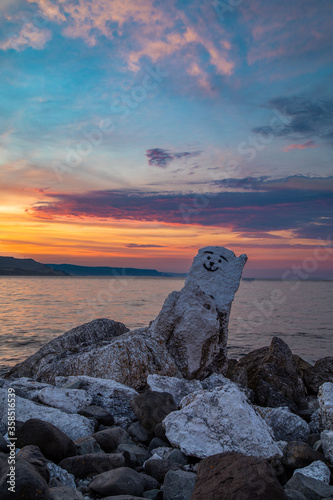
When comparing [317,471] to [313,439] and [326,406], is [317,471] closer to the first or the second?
[313,439]

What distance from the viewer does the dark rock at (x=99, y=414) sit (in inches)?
279

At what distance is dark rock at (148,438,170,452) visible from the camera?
636 centimetres

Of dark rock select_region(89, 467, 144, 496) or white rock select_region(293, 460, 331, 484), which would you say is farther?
white rock select_region(293, 460, 331, 484)

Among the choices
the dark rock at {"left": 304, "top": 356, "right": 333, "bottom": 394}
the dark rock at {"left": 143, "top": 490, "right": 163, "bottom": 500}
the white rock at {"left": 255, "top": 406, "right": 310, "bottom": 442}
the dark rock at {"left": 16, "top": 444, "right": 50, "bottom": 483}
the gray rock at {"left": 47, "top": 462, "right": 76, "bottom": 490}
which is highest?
the dark rock at {"left": 16, "top": 444, "right": 50, "bottom": 483}

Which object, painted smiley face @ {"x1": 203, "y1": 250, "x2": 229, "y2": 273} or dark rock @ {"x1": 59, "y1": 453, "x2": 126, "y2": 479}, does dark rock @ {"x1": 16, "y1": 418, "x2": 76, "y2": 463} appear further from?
painted smiley face @ {"x1": 203, "y1": 250, "x2": 229, "y2": 273}

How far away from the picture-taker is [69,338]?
13336mm

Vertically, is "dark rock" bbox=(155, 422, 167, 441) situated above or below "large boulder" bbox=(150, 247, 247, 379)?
below

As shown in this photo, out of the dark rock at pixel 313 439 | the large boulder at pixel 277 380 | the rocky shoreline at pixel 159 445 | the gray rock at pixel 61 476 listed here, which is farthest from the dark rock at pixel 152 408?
the large boulder at pixel 277 380

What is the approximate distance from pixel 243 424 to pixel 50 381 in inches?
238

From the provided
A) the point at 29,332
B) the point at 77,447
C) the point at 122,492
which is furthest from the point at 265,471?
the point at 29,332

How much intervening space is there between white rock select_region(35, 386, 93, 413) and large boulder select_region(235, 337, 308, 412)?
546 cm

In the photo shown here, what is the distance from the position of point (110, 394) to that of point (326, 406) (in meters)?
4.05

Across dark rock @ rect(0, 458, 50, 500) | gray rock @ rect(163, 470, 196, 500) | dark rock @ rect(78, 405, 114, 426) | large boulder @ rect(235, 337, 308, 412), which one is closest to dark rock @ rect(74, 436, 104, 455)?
dark rock @ rect(78, 405, 114, 426)

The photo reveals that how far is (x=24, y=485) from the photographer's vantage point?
3740 millimetres
